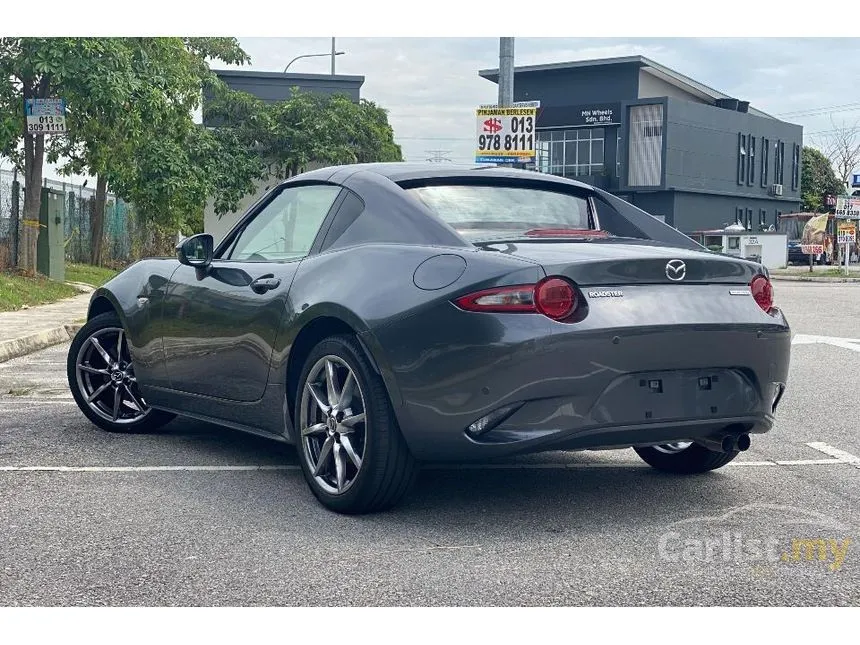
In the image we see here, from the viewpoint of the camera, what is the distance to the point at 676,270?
4.75 meters

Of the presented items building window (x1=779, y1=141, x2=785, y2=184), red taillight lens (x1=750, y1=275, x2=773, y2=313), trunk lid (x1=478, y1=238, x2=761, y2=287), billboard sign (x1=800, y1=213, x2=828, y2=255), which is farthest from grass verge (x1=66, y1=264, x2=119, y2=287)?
building window (x1=779, y1=141, x2=785, y2=184)

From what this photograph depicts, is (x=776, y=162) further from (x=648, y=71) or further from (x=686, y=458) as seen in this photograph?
(x=686, y=458)

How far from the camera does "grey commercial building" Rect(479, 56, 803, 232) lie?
70.6 m

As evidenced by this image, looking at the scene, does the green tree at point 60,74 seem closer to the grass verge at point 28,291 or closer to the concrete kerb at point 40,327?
the grass verge at point 28,291

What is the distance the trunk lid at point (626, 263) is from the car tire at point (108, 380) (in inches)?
115

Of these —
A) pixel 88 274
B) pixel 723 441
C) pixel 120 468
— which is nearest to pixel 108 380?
pixel 120 468

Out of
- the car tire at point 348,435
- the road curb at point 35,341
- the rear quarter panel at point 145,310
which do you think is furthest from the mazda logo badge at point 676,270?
the road curb at point 35,341

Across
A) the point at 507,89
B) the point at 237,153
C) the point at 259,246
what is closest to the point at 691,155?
the point at 237,153

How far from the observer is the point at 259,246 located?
6.00 metres

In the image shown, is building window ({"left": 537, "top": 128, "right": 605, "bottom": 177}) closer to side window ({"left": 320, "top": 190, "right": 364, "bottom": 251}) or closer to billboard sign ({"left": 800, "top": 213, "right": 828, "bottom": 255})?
billboard sign ({"left": 800, "top": 213, "right": 828, "bottom": 255})

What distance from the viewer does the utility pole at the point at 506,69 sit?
18.1 m
